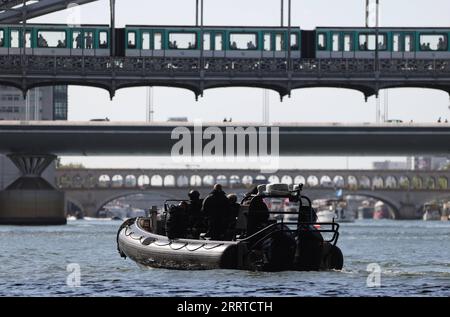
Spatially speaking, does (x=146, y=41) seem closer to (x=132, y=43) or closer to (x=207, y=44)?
(x=132, y=43)

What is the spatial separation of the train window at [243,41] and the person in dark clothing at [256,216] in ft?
204

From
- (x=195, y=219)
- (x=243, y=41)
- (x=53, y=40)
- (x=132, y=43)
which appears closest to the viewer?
(x=195, y=219)

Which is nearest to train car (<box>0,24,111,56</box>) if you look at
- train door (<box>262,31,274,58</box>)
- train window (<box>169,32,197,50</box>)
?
train window (<box>169,32,197,50</box>)

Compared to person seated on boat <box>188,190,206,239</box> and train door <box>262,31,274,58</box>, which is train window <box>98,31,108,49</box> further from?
person seated on boat <box>188,190,206,239</box>

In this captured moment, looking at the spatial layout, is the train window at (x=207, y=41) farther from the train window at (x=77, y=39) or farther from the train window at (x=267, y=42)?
the train window at (x=77, y=39)

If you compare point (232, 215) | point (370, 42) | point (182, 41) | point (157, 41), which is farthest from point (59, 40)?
point (232, 215)

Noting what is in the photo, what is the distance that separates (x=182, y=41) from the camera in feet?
316

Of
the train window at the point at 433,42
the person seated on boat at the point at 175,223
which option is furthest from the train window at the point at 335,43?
the person seated on boat at the point at 175,223

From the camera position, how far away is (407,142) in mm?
112562

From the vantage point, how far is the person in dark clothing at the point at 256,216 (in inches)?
1282

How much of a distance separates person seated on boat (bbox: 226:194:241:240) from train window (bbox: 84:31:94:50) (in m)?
62.5

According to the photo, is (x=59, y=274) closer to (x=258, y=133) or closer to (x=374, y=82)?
(x=374, y=82)

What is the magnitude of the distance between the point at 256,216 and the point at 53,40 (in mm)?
64843

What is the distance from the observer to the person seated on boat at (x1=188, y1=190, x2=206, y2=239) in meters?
34.9
